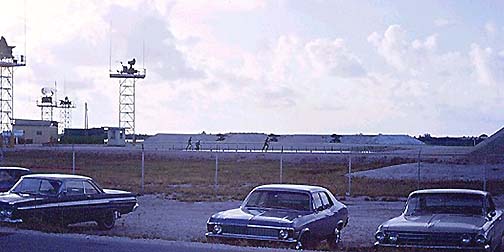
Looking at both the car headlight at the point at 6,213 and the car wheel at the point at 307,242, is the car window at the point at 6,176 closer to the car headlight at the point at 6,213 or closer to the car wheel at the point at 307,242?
the car headlight at the point at 6,213

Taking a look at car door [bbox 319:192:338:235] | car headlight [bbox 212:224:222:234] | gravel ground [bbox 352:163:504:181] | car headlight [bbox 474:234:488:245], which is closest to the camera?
car headlight [bbox 474:234:488:245]

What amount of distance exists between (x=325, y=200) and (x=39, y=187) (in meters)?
6.72

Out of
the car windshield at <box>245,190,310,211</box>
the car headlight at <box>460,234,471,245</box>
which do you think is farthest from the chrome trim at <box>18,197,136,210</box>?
the car headlight at <box>460,234,471,245</box>

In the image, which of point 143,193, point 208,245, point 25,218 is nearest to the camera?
point 208,245

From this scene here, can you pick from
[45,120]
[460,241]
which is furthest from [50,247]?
[45,120]

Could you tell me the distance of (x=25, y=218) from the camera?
16.7 m

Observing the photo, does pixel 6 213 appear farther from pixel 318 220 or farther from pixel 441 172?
pixel 441 172

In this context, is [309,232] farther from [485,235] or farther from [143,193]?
[143,193]

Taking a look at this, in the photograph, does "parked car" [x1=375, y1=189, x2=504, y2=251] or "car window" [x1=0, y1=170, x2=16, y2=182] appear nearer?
"parked car" [x1=375, y1=189, x2=504, y2=251]

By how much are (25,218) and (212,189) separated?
17589 millimetres

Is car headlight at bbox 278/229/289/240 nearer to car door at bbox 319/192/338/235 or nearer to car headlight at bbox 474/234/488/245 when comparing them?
car door at bbox 319/192/338/235

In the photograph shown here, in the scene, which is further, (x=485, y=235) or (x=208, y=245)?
(x=208, y=245)

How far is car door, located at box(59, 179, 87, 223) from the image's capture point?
57.5ft

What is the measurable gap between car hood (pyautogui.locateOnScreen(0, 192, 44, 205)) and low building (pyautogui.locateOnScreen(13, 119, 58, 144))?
99646 millimetres
